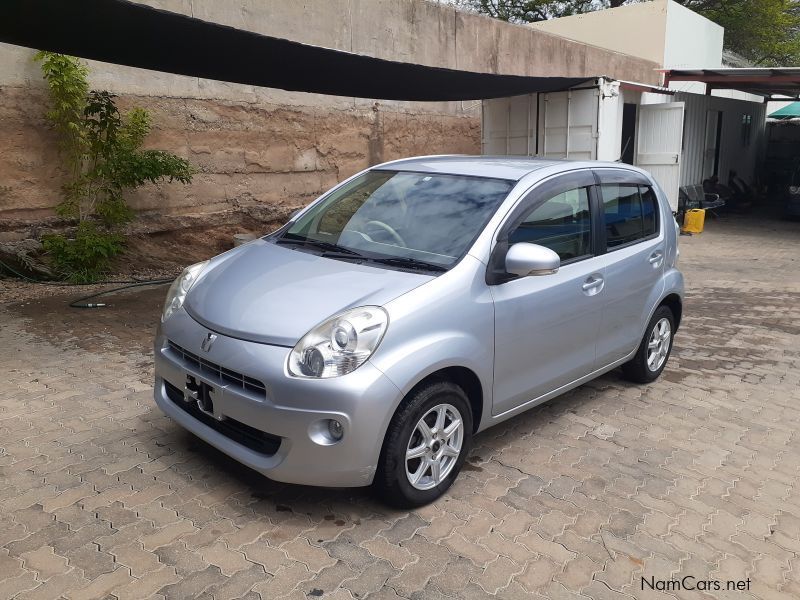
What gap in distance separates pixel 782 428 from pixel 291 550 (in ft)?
11.1

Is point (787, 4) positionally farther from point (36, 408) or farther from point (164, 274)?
point (36, 408)

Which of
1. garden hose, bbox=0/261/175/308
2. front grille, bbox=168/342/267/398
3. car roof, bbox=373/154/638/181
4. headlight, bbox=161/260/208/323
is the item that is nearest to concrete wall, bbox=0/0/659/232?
garden hose, bbox=0/261/175/308

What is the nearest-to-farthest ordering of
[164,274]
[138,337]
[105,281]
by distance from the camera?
[138,337]
[105,281]
[164,274]

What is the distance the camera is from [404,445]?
9.78ft

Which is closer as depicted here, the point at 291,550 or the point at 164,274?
the point at 291,550

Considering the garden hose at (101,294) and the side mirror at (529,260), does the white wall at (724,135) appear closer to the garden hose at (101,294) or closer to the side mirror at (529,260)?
the garden hose at (101,294)

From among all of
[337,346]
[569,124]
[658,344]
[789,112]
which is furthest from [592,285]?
[789,112]

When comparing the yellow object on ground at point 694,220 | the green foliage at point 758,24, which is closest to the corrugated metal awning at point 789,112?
the green foliage at point 758,24

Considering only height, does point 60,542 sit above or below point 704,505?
above

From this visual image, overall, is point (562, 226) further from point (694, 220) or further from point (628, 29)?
point (628, 29)

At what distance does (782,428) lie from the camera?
436cm

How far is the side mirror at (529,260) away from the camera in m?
3.30

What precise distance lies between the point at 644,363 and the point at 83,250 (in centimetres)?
557

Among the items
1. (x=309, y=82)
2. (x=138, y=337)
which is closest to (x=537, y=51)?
(x=309, y=82)
